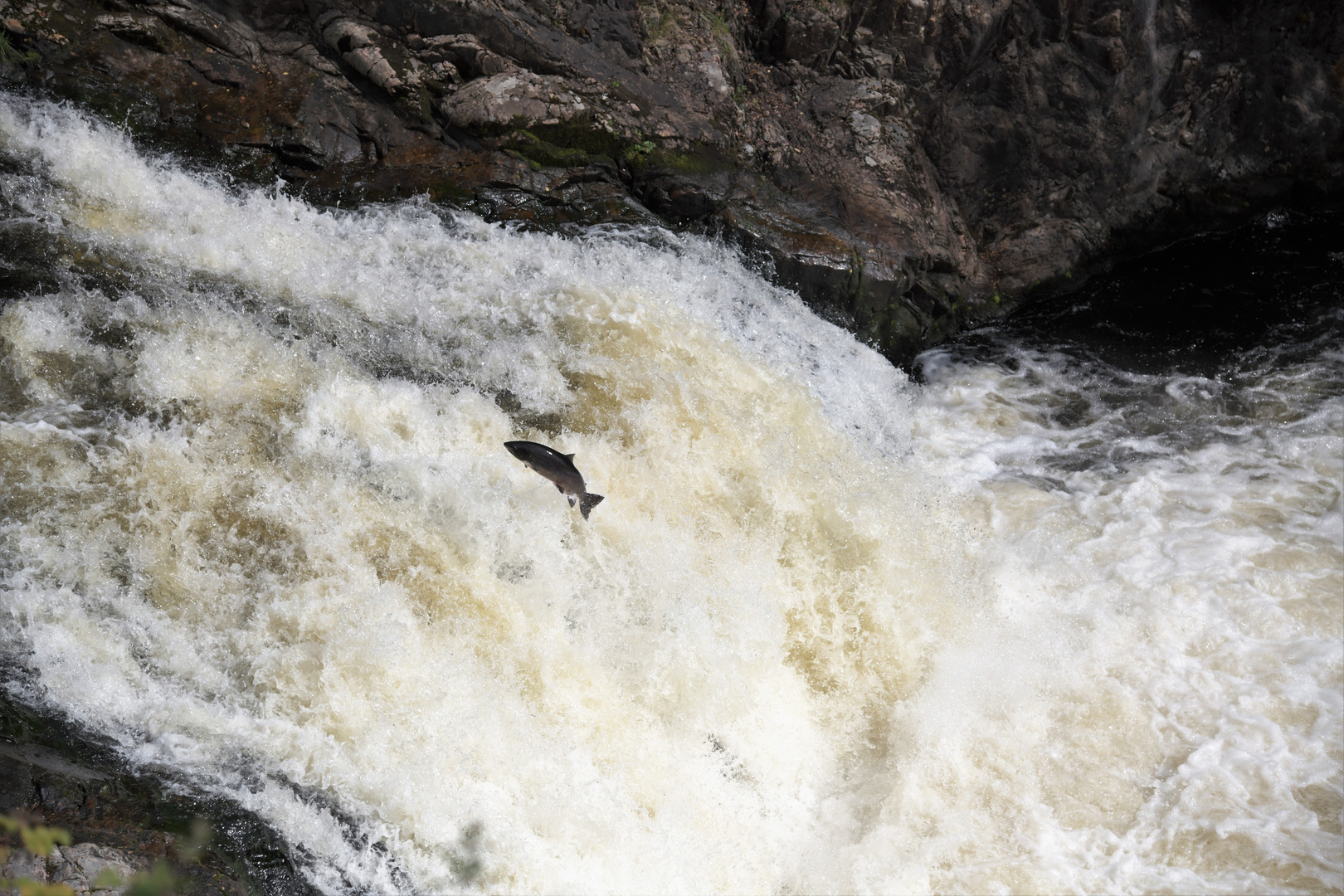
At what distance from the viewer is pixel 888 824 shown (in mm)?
3979

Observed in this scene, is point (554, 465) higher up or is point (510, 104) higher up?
point (510, 104)

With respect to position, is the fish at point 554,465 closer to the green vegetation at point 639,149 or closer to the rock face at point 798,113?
the rock face at point 798,113

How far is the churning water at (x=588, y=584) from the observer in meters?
3.52

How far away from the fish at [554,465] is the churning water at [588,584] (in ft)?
1.63

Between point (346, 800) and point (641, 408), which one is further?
point (641, 408)

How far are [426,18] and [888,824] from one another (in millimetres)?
5900

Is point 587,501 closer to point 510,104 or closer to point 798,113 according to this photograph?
point 510,104

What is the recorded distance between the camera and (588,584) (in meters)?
4.23

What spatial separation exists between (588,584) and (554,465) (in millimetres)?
794

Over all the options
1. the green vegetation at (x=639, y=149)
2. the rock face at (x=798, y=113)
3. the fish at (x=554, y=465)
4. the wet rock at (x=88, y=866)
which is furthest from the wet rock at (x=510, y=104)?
the wet rock at (x=88, y=866)

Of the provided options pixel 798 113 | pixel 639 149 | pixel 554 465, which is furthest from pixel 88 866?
pixel 798 113

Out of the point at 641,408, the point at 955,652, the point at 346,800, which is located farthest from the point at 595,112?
the point at 346,800

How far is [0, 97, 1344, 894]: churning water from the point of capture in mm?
3520

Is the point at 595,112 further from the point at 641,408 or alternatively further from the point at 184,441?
the point at 184,441
